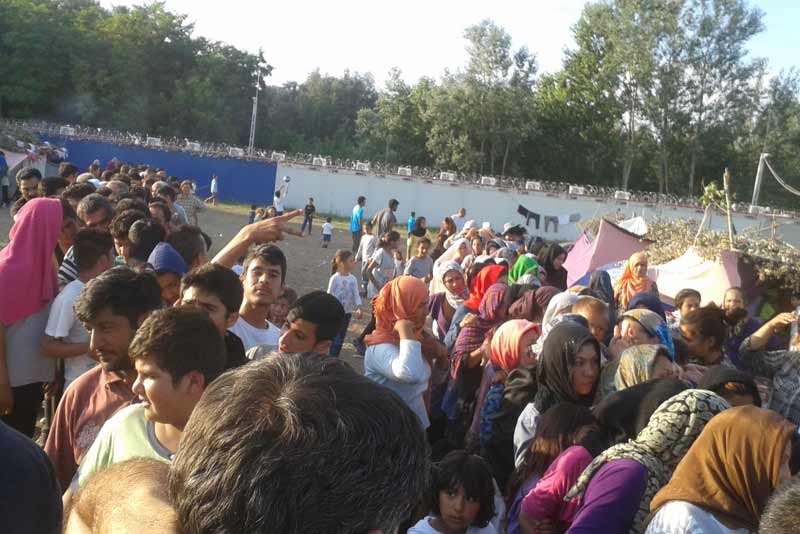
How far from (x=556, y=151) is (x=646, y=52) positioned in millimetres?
7964

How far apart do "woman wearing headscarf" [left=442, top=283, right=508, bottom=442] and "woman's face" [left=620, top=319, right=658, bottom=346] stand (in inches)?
34.2

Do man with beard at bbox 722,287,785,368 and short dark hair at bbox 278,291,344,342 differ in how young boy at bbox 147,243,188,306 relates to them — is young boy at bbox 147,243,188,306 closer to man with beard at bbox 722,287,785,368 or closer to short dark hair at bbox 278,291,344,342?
short dark hair at bbox 278,291,344,342

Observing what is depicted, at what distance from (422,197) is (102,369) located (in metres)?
30.1

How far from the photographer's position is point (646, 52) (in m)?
44.9

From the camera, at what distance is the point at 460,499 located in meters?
3.41

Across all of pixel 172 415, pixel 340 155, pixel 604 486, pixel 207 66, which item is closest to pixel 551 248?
pixel 604 486

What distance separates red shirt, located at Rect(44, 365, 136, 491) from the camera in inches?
105

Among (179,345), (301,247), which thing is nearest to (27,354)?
(179,345)

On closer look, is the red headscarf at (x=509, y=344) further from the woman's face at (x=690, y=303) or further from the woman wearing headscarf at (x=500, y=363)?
the woman's face at (x=690, y=303)

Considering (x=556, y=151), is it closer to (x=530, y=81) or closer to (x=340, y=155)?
(x=530, y=81)

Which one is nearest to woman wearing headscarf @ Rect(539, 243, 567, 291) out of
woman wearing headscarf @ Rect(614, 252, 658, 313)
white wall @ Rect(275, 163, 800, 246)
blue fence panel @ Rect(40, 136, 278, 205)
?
woman wearing headscarf @ Rect(614, 252, 658, 313)

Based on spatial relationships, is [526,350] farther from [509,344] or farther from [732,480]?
[732,480]

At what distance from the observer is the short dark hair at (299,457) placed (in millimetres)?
1095

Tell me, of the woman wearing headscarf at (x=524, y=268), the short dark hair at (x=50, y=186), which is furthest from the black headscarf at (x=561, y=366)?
the short dark hair at (x=50, y=186)
